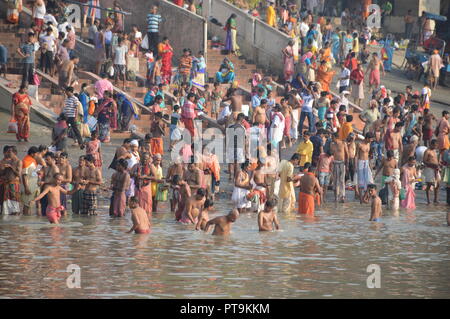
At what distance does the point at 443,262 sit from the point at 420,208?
6949mm

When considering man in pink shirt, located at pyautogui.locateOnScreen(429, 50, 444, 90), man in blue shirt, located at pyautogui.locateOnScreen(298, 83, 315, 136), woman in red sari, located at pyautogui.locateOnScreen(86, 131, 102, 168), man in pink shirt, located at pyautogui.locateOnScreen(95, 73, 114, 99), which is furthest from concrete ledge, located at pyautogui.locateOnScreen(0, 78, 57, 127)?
man in pink shirt, located at pyautogui.locateOnScreen(429, 50, 444, 90)

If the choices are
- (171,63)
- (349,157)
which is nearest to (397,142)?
(349,157)

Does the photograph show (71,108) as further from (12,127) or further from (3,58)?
(3,58)

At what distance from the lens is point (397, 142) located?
29688 mm

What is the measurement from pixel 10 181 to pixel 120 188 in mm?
2053

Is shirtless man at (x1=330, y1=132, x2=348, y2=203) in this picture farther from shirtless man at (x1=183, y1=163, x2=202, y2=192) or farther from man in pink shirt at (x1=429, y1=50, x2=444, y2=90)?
man in pink shirt at (x1=429, y1=50, x2=444, y2=90)

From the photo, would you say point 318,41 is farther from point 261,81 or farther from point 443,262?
point 443,262

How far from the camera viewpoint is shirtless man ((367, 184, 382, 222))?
81.6ft

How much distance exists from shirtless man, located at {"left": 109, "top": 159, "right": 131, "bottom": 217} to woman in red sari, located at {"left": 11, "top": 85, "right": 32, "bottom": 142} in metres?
5.51

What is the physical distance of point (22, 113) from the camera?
2950 centimetres

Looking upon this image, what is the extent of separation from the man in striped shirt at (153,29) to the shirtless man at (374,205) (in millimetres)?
12980

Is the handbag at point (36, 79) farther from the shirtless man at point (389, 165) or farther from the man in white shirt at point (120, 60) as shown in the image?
the shirtless man at point (389, 165)
